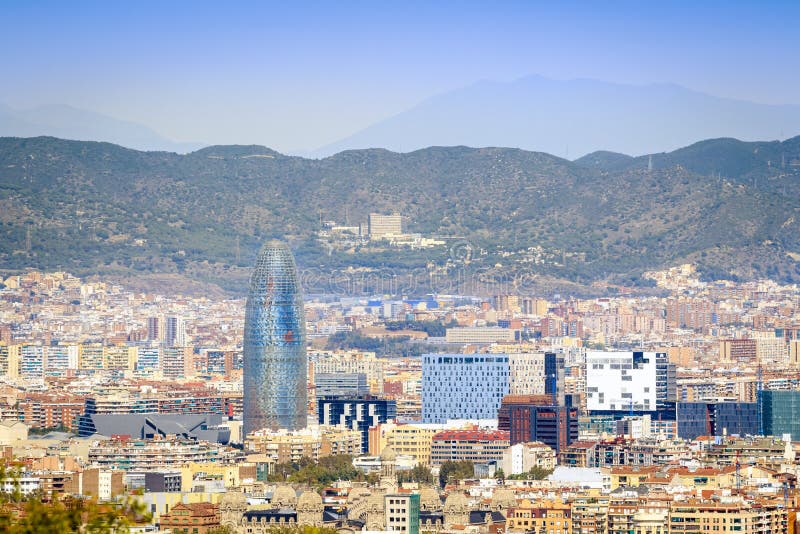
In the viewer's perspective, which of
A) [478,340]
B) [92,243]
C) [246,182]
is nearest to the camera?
[478,340]

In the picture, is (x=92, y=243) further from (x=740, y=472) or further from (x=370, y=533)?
(x=370, y=533)

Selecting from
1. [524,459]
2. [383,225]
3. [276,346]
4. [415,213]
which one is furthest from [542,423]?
[415,213]

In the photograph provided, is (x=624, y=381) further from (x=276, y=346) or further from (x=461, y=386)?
(x=276, y=346)

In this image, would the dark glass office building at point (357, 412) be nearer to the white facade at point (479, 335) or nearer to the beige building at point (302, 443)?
the beige building at point (302, 443)

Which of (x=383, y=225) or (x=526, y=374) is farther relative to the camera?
(x=383, y=225)

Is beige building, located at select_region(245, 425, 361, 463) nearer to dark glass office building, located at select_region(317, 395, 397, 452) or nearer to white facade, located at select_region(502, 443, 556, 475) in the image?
dark glass office building, located at select_region(317, 395, 397, 452)

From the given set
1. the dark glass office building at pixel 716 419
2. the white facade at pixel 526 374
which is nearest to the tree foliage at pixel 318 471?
the dark glass office building at pixel 716 419

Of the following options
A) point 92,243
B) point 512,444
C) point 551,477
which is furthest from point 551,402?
point 92,243
